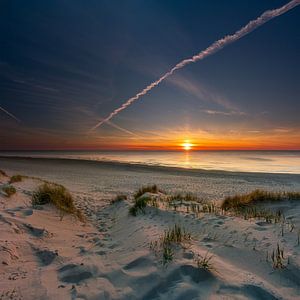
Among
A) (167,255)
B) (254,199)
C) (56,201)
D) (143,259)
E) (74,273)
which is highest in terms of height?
(254,199)

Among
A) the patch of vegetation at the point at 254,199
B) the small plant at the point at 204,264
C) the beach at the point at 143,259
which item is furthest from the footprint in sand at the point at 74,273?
the patch of vegetation at the point at 254,199

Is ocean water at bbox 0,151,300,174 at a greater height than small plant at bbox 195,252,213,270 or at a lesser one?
greater

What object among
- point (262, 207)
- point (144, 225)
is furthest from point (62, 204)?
point (262, 207)

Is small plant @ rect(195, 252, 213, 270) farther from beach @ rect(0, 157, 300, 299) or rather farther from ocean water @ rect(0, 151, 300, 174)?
ocean water @ rect(0, 151, 300, 174)

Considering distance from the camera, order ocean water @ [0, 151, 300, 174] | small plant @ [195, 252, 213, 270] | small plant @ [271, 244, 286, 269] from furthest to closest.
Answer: ocean water @ [0, 151, 300, 174]
small plant @ [271, 244, 286, 269]
small plant @ [195, 252, 213, 270]

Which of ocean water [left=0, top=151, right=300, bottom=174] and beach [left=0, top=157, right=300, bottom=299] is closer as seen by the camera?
beach [left=0, top=157, right=300, bottom=299]

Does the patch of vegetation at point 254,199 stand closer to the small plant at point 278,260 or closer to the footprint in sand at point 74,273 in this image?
the small plant at point 278,260

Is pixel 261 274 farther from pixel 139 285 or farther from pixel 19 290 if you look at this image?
pixel 19 290

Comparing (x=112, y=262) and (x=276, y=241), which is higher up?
(x=276, y=241)

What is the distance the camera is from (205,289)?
10.6 ft

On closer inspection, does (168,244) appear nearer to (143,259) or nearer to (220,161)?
(143,259)

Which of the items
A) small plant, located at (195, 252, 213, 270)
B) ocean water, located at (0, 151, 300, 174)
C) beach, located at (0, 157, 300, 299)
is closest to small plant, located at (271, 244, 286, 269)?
beach, located at (0, 157, 300, 299)

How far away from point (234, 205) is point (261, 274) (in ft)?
18.3

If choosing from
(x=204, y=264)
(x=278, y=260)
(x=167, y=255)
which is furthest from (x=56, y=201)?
(x=278, y=260)
